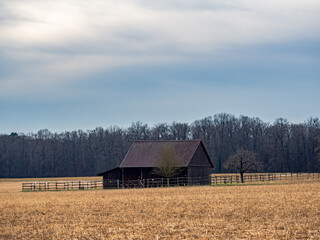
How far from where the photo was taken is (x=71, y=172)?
457ft

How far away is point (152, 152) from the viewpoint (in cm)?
6147

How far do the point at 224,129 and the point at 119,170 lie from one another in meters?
76.8

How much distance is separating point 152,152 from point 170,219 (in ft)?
126

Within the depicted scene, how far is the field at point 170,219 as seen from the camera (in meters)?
19.0

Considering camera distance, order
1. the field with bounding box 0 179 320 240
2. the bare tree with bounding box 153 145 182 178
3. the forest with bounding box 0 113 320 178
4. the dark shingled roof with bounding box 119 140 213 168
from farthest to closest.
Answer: the forest with bounding box 0 113 320 178 < the dark shingled roof with bounding box 119 140 213 168 < the bare tree with bounding box 153 145 182 178 < the field with bounding box 0 179 320 240

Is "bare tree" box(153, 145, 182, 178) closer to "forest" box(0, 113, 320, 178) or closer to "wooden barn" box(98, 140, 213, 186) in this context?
"wooden barn" box(98, 140, 213, 186)

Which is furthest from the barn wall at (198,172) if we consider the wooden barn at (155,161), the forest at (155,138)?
→ the forest at (155,138)

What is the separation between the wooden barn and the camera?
59219mm

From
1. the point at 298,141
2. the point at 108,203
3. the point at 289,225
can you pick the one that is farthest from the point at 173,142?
the point at 298,141

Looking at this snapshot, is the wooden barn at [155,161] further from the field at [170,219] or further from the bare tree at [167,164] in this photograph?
the field at [170,219]

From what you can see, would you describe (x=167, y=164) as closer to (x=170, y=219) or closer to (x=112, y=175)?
(x=112, y=175)

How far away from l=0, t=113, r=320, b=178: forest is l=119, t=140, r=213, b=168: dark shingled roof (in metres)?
57.1

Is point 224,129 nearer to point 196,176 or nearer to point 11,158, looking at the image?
point 11,158

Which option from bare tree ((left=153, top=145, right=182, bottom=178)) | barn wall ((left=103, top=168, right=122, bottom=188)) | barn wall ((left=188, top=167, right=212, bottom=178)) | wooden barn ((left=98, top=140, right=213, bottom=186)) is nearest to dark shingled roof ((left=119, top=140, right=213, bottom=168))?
wooden barn ((left=98, top=140, right=213, bottom=186))
